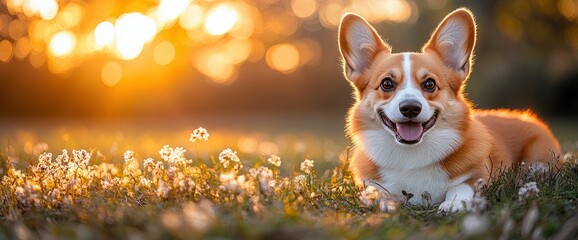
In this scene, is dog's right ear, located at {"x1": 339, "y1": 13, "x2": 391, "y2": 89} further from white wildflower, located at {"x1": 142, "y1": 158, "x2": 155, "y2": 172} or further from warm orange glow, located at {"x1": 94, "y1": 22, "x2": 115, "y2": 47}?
warm orange glow, located at {"x1": 94, "y1": 22, "x2": 115, "y2": 47}

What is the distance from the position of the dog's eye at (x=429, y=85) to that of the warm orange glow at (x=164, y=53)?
20148 mm

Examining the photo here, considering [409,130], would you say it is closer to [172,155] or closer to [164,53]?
[172,155]

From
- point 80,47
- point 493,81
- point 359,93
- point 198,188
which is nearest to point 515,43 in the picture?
point 493,81

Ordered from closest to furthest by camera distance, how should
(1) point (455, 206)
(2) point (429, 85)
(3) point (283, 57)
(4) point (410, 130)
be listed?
1. (1) point (455, 206)
2. (4) point (410, 130)
3. (2) point (429, 85)
4. (3) point (283, 57)

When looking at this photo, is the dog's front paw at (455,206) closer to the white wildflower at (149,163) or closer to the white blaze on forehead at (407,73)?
the white blaze on forehead at (407,73)

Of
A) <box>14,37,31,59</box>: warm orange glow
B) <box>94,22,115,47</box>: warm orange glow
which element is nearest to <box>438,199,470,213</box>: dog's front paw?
<box>94,22,115,47</box>: warm orange glow

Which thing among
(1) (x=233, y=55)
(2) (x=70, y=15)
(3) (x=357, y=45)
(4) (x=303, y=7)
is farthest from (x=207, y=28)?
(3) (x=357, y=45)

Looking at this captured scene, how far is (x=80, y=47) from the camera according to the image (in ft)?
66.2

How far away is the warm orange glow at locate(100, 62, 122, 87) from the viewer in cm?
2270

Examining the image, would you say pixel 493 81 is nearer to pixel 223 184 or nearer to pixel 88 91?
pixel 88 91

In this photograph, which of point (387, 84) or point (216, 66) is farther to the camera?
point (216, 66)

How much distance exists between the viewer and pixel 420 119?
373 centimetres

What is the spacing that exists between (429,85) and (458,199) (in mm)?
814

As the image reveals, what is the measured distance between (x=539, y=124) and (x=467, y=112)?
4.70 feet
